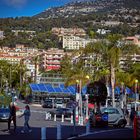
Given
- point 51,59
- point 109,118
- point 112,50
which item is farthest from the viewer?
point 51,59

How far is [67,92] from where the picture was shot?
83438mm

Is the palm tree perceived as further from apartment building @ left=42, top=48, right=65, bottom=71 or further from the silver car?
apartment building @ left=42, top=48, right=65, bottom=71

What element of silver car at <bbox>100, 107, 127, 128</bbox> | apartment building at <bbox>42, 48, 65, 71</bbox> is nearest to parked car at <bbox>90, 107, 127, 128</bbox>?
silver car at <bbox>100, 107, 127, 128</bbox>

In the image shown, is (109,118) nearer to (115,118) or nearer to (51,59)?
(115,118)

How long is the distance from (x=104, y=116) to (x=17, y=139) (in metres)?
12.5

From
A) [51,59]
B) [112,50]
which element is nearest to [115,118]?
[112,50]

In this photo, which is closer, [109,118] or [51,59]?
[109,118]

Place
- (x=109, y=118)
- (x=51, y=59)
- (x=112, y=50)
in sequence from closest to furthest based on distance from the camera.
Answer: (x=109, y=118), (x=112, y=50), (x=51, y=59)

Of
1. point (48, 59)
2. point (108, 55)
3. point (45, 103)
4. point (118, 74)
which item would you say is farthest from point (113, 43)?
point (48, 59)

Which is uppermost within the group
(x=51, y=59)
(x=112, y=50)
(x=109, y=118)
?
(x=51, y=59)

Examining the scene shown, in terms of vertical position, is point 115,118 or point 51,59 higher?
point 51,59

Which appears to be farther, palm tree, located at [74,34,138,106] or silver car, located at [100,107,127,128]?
palm tree, located at [74,34,138,106]

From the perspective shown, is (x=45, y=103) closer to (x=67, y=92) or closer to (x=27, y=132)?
(x=67, y=92)

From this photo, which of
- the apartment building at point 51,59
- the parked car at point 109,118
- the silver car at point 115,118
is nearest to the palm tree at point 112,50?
the silver car at point 115,118
